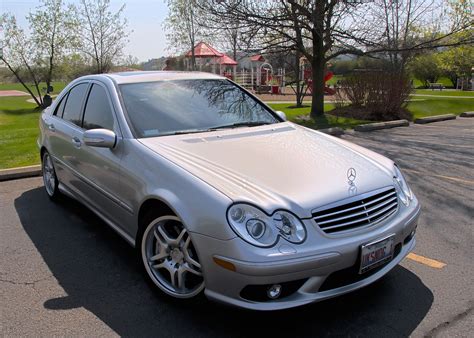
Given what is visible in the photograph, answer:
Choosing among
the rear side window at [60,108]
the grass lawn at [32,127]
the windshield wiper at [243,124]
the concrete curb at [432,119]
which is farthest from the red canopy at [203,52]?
the windshield wiper at [243,124]

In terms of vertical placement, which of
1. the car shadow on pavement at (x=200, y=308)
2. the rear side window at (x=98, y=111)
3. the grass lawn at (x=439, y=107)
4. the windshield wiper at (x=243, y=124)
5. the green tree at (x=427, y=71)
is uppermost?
the green tree at (x=427, y=71)

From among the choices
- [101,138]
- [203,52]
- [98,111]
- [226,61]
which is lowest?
[101,138]

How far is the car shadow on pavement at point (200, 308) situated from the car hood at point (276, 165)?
2.52ft

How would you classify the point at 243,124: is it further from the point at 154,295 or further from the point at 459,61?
the point at 459,61

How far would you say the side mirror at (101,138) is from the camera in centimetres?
351

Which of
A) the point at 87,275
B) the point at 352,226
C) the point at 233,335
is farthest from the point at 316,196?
the point at 87,275

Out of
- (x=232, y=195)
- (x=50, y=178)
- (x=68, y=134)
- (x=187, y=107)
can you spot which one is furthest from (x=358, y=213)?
(x=50, y=178)

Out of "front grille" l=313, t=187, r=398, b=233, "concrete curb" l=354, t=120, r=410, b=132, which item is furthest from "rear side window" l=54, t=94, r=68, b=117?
"concrete curb" l=354, t=120, r=410, b=132

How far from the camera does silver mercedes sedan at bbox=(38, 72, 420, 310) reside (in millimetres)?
2557

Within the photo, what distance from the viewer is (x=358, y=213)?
279cm

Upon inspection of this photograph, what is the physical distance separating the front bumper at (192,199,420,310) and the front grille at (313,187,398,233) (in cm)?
7

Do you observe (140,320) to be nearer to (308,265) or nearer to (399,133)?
(308,265)

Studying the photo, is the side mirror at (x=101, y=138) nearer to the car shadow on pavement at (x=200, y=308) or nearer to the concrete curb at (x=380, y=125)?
the car shadow on pavement at (x=200, y=308)

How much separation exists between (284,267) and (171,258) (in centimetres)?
93
